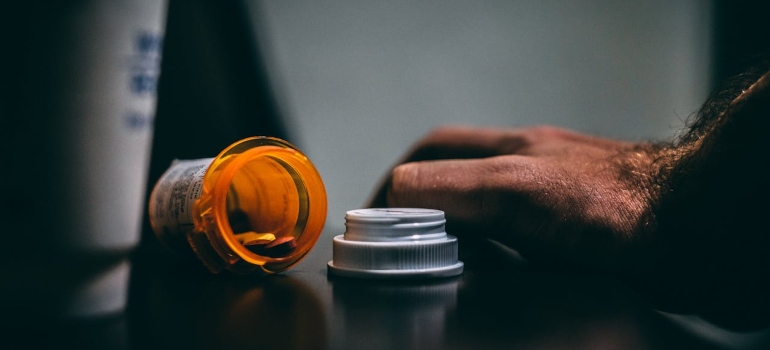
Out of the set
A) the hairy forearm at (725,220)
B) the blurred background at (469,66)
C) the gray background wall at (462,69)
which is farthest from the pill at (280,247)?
the gray background wall at (462,69)

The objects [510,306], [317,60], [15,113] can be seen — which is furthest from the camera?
[317,60]

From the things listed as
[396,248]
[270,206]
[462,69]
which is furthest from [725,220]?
[462,69]

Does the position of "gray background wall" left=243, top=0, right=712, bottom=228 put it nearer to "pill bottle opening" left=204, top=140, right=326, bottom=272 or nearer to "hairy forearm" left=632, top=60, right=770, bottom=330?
"pill bottle opening" left=204, top=140, right=326, bottom=272

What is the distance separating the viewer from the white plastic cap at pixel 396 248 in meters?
0.47

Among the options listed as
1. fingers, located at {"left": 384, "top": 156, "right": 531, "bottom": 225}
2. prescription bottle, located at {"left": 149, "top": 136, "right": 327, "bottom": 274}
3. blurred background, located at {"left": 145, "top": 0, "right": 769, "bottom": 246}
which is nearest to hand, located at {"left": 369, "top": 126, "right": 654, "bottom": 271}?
fingers, located at {"left": 384, "top": 156, "right": 531, "bottom": 225}

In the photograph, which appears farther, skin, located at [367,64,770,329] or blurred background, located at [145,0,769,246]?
blurred background, located at [145,0,769,246]

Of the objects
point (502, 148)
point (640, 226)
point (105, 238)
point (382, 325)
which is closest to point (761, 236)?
point (640, 226)

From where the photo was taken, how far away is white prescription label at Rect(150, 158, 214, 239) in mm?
494

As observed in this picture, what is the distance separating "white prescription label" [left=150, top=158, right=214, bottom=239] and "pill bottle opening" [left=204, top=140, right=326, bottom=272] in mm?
27

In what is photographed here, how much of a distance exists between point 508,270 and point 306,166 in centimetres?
17

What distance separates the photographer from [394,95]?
1554 millimetres

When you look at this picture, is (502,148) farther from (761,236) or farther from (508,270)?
(761,236)

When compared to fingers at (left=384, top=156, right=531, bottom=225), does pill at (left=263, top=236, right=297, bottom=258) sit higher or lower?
lower

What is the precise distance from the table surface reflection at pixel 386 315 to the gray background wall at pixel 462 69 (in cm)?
100
